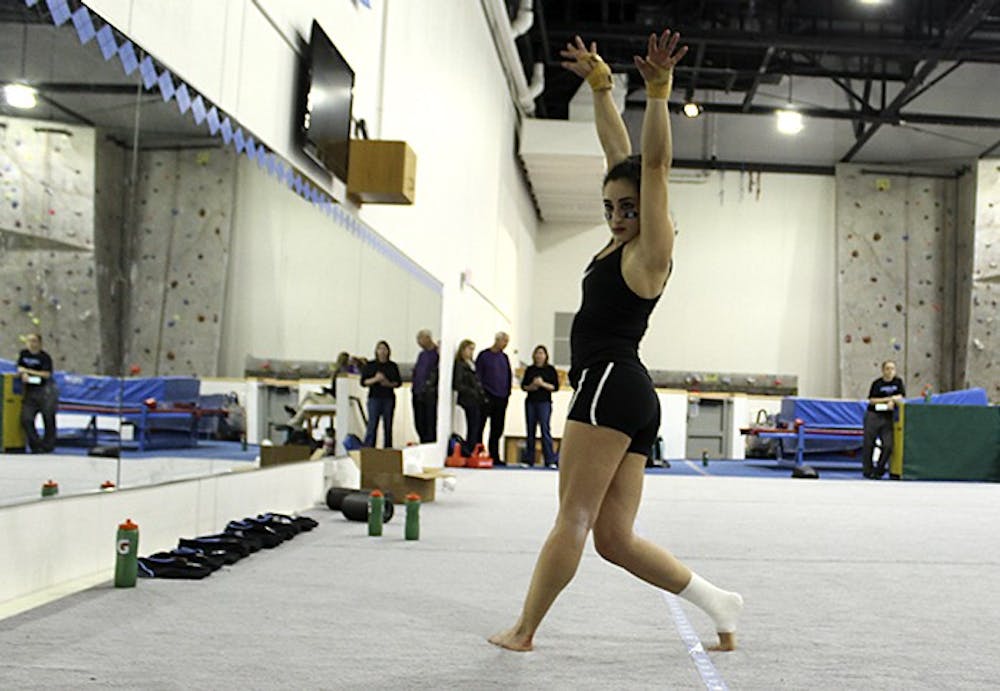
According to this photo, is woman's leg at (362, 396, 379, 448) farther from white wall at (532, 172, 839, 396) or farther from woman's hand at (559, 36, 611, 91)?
white wall at (532, 172, 839, 396)

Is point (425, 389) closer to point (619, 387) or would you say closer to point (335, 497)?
point (335, 497)

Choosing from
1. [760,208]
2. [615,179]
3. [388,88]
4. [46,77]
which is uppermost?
[760,208]

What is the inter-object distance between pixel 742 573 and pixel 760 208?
1948 centimetres

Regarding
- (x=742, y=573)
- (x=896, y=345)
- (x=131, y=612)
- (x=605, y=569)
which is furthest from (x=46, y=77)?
(x=896, y=345)

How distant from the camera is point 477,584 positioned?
14.1 ft

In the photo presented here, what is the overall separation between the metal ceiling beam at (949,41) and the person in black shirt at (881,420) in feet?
17.4

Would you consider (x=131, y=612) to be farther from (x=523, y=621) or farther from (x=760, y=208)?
(x=760, y=208)

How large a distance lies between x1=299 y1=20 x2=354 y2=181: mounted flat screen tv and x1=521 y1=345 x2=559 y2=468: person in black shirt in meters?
7.03

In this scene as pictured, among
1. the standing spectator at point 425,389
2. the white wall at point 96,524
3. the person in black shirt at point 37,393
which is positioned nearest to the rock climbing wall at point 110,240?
the person in black shirt at point 37,393

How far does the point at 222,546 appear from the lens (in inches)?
184

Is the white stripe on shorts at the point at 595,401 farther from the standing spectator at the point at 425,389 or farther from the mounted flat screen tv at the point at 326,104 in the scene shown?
the standing spectator at the point at 425,389

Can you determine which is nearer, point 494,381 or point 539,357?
point 539,357

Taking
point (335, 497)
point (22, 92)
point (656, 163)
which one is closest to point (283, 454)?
point (335, 497)

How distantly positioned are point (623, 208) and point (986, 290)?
2037cm
